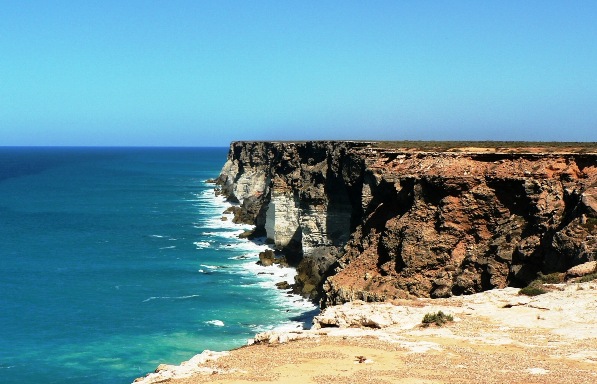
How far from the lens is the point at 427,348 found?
747 inches

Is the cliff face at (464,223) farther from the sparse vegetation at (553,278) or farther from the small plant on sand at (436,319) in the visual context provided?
the small plant on sand at (436,319)

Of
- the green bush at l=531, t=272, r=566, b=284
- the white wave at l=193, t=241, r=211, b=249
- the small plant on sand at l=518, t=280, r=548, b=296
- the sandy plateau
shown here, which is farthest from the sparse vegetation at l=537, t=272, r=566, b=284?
the white wave at l=193, t=241, r=211, b=249

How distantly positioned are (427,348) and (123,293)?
115 ft

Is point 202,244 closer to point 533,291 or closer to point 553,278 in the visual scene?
point 553,278

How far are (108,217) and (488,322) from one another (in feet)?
250

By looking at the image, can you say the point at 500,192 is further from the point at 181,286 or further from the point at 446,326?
the point at 181,286

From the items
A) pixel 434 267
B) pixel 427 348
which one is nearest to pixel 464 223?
pixel 434 267

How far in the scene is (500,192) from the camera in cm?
3453

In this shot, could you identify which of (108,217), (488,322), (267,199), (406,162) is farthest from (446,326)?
(108,217)

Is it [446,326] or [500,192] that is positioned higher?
[500,192]

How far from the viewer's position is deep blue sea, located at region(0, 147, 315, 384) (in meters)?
36.1

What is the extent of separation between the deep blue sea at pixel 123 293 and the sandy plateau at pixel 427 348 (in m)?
16.0

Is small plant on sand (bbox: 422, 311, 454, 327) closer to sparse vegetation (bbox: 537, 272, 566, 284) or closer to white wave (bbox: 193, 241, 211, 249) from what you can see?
sparse vegetation (bbox: 537, 272, 566, 284)

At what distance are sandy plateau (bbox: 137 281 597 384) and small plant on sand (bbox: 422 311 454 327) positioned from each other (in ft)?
1.08
